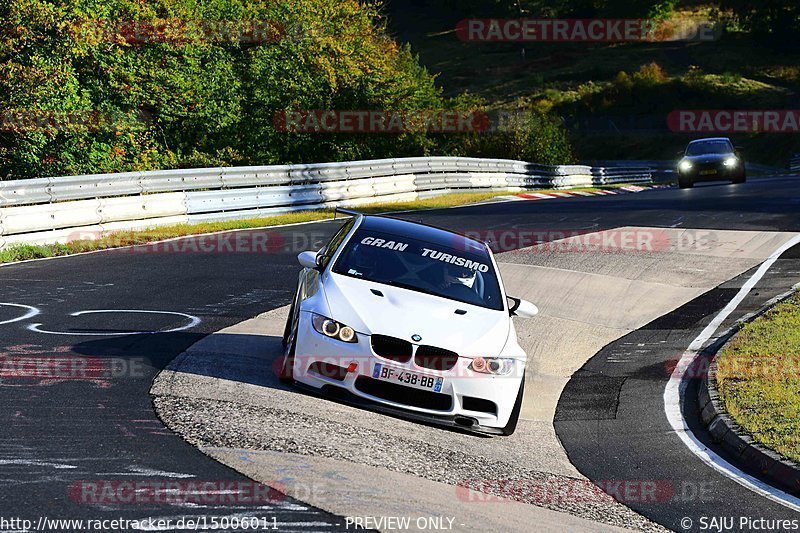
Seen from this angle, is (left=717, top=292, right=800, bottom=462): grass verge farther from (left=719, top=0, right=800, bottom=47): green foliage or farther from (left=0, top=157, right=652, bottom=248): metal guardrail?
(left=719, top=0, right=800, bottom=47): green foliage

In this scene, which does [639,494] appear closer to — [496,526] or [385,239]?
[496,526]

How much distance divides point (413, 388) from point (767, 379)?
397 cm

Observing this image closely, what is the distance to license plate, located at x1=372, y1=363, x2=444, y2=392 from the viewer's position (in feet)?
27.2

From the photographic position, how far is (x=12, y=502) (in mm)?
5688

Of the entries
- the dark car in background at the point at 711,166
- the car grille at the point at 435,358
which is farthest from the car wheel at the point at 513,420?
the dark car in background at the point at 711,166

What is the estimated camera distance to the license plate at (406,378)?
8297mm

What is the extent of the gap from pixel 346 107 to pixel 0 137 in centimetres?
1374

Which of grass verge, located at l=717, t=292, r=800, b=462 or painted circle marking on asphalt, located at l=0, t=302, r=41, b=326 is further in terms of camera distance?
painted circle marking on asphalt, located at l=0, t=302, r=41, b=326

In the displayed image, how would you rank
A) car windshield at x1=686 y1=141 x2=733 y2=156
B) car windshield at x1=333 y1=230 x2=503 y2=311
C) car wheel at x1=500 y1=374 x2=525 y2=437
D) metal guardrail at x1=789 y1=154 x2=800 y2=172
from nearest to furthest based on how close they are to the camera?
1. car wheel at x1=500 y1=374 x2=525 y2=437
2. car windshield at x1=333 y1=230 x2=503 y2=311
3. car windshield at x1=686 y1=141 x2=733 y2=156
4. metal guardrail at x1=789 y1=154 x2=800 y2=172

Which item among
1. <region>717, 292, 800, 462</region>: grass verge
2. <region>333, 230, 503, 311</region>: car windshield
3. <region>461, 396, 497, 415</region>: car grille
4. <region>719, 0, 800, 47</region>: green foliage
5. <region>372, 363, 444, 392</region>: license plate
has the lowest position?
<region>717, 292, 800, 462</region>: grass verge

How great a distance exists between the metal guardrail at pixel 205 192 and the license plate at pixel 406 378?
34.1 feet

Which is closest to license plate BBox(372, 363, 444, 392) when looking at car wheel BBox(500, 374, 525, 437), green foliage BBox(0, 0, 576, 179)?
car wheel BBox(500, 374, 525, 437)

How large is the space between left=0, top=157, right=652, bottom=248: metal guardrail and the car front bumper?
33.0 ft

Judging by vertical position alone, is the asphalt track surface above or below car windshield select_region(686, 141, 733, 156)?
below
